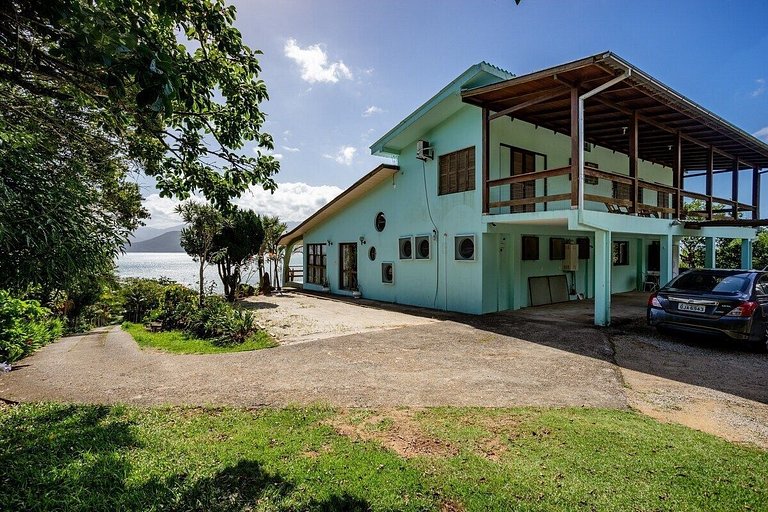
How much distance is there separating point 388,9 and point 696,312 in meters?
7.85

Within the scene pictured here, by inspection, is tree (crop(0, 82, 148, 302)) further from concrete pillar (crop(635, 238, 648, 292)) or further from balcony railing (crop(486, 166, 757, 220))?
concrete pillar (crop(635, 238, 648, 292))

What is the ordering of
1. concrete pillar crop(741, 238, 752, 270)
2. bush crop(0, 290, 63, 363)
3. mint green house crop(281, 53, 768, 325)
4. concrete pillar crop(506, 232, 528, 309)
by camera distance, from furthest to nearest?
concrete pillar crop(741, 238, 752, 270), concrete pillar crop(506, 232, 528, 309), mint green house crop(281, 53, 768, 325), bush crop(0, 290, 63, 363)

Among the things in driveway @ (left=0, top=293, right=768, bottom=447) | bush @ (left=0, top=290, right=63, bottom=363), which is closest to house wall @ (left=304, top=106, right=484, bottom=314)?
driveway @ (left=0, top=293, right=768, bottom=447)

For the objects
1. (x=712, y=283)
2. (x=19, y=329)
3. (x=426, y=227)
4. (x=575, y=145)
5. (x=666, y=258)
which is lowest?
(x=19, y=329)

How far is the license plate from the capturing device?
23.7 feet

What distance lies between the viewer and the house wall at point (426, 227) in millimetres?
11797

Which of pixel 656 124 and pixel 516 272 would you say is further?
pixel 516 272

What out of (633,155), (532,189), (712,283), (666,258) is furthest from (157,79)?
(666,258)

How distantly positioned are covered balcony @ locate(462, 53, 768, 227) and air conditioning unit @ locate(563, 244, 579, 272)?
5.15 ft

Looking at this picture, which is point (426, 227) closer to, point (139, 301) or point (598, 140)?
point (598, 140)

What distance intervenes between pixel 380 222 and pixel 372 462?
1270 cm

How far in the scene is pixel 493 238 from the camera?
11828 mm

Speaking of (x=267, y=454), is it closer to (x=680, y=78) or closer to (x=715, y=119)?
(x=715, y=119)

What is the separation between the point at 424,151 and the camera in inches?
521
